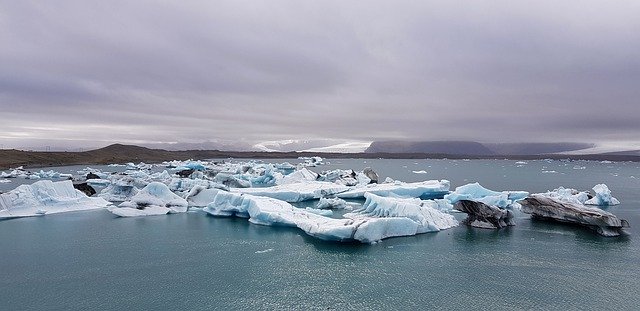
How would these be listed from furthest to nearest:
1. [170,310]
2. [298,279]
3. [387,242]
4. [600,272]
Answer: [387,242] → [600,272] → [298,279] → [170,310]

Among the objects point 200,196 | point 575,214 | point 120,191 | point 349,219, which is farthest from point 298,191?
point 575,214

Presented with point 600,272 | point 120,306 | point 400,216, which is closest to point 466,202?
point 400,216

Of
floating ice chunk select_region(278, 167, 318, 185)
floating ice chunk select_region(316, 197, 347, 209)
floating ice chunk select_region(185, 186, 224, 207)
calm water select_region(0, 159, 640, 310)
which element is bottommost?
calm water select_region(0, 159, 640, 310)

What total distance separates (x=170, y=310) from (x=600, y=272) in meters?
10.0

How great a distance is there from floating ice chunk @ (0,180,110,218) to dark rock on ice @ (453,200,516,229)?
15736 mm

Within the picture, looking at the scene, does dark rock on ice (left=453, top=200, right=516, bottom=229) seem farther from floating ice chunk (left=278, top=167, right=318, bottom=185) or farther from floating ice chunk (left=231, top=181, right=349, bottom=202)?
floating ice chunk (left=278, top=167, right=318, bottom=185)

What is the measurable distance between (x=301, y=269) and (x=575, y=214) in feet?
36.0

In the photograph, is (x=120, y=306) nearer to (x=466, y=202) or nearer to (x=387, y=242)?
(x=387, y=242)

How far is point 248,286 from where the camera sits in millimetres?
8922

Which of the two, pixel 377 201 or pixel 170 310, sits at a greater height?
pixel 377 201

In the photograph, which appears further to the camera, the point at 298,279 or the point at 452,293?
the point at 298,279

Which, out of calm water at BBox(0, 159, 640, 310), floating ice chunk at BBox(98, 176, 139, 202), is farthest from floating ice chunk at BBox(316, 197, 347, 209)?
floating ice chunk at BBox(98, 176, 139, 202)

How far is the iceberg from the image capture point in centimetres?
1231

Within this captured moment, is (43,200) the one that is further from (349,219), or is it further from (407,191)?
(407,191)
